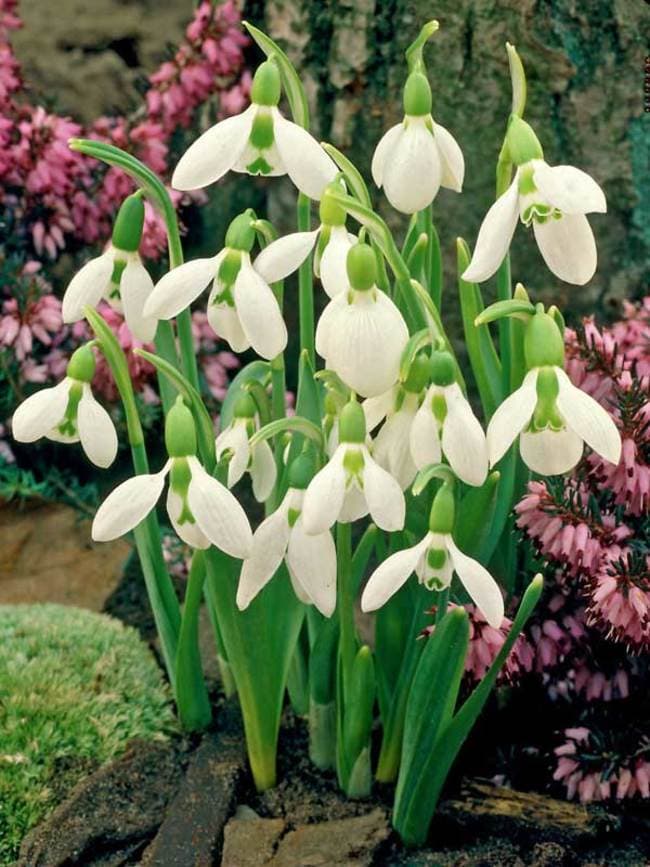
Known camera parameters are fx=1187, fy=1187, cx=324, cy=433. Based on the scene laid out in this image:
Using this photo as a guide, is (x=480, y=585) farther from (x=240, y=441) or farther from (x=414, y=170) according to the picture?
(x=414, y=170)

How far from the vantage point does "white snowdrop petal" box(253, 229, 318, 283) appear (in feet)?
5.12

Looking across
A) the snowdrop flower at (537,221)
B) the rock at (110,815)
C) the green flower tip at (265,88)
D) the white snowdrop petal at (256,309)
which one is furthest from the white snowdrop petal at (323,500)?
the rock at (110,815)

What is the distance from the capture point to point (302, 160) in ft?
5.21

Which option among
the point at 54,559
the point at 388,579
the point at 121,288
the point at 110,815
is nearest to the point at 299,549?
the point at 388,579

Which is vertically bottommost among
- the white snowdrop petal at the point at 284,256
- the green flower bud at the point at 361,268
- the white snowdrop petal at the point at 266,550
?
the white snowdrop petal at the point at 266,550

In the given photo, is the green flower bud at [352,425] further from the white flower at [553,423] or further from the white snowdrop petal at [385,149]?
the white snowdrop petal at [385,149]

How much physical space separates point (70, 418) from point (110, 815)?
74 centimetres

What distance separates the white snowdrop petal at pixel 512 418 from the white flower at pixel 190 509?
1.07 ft

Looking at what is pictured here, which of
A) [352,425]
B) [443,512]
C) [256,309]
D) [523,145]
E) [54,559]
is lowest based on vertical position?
[54,559]

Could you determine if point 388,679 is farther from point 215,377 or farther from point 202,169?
point 215,377

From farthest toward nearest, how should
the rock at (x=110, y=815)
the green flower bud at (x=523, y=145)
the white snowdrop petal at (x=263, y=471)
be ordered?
the rock at (x=110, y=815) → the white snowdrop petal at (x=263, y=471) → the green flower bud at (x=523, y=145)

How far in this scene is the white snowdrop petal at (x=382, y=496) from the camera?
146cm

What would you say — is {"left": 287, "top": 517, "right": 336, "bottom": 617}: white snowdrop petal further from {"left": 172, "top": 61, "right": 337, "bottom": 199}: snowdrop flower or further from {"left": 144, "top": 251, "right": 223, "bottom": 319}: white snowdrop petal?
{"left": 172, "top": 61, "right": 337, "bottom": 199}: snowdrop flower

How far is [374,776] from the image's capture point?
2.10m
